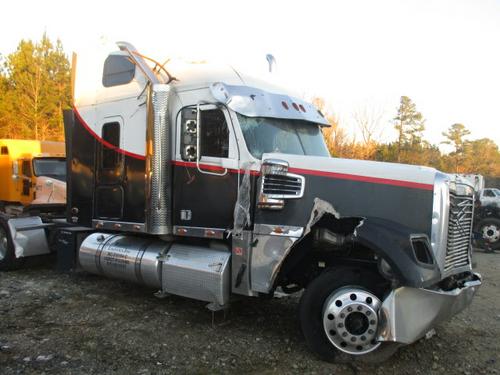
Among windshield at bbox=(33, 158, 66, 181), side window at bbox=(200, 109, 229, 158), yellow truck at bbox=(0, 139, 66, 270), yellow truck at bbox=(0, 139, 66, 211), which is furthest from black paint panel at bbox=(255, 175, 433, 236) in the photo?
windshield at bbox=(33, 158, 66, 181)

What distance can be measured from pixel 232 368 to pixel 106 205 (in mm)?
3035

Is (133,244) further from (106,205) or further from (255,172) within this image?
(255,172)

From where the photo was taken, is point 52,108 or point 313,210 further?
point 52,108

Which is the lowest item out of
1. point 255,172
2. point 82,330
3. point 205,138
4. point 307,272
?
point 82,330

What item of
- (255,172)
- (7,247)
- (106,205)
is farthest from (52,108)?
(255,172)

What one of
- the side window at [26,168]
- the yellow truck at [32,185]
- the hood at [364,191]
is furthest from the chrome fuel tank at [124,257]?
the side window at [26,168]

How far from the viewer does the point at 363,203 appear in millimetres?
4535

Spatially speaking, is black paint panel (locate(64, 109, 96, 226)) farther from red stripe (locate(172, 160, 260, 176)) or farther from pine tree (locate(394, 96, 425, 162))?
pine tree (locate(394, 96, 425, 162))

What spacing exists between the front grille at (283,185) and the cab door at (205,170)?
1.55 feet

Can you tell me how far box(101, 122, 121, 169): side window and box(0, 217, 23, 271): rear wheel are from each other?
111 inches

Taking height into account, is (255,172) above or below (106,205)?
above

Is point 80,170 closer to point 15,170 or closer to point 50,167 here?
point 50,167

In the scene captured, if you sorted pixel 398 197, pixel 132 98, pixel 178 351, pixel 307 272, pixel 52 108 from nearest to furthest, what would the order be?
1. pixel 398 197
2. pixel 178 351
3. pixel 307 272
4. pixel 132 98
5. pixel 52 108

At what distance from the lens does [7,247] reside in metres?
8.12
